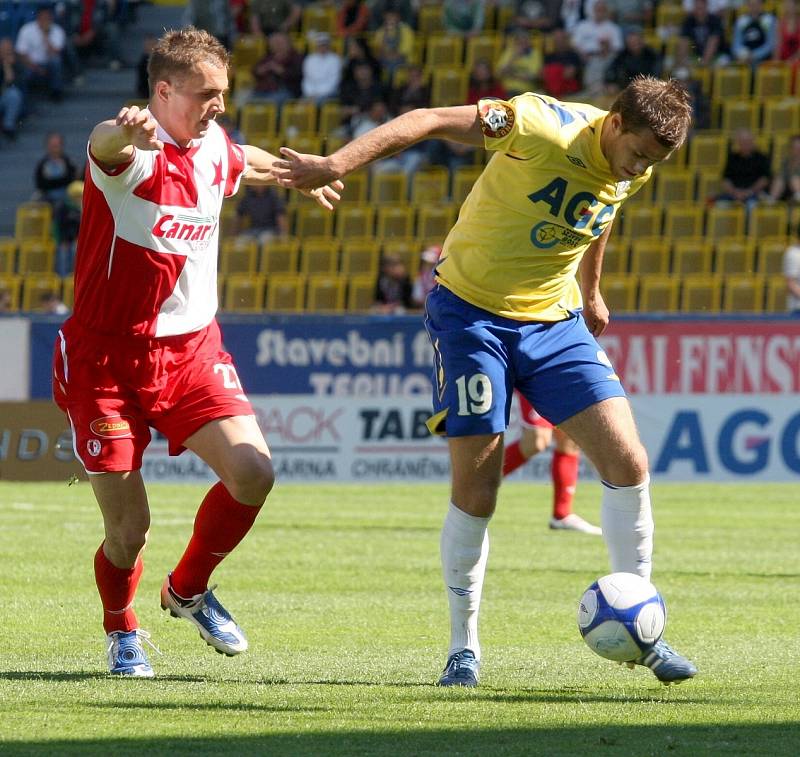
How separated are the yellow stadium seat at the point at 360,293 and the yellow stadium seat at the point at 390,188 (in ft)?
5.64

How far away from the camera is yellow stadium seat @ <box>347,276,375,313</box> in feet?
66.3

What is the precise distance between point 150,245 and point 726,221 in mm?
15020

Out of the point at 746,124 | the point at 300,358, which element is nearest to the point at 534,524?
the point at 300,358

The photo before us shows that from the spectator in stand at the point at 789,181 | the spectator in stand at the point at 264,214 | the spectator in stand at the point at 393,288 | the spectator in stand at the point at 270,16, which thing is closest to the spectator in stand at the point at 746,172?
the spectator in stand at the point at 789,181

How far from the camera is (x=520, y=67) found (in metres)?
21.6

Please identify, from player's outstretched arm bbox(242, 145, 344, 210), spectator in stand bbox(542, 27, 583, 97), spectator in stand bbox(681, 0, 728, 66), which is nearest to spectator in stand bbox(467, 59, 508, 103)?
spectator in stand bbox(542, 27, 583, 97)

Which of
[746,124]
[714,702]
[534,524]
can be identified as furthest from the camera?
[746,124]

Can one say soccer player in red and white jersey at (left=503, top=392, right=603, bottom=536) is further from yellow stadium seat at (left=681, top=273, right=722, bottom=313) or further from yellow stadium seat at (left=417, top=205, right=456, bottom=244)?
yellow stadium seat at (left=417, top=205, right=456, bottom=244)

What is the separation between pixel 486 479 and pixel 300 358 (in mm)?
11071

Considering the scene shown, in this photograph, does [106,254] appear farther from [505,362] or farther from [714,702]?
[714,702]

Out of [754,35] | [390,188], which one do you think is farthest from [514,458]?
[754,35]

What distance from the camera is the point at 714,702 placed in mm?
5512

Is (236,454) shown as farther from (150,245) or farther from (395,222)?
(395,222)

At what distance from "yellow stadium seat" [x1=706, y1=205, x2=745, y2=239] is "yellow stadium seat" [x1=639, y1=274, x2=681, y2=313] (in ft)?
3.37
